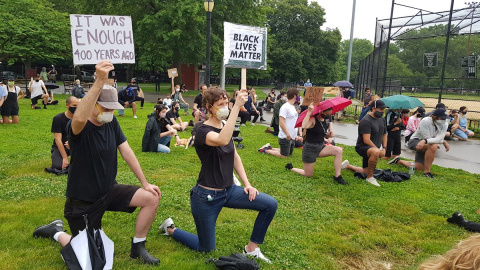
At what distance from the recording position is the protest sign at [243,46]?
6883mm

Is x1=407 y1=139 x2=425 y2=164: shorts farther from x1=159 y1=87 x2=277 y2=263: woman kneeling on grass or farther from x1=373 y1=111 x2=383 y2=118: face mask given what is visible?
x1=159 y1=87 x2=277 y2=263: woman kneeling on grass

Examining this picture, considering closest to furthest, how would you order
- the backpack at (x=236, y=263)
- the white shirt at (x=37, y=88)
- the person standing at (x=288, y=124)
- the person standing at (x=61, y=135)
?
the backpack at (x=236, y=263) → the person standing at (x=61, y=135) → the person standing at (x=288, y=124) → the white shirt at (x=37, y=88)

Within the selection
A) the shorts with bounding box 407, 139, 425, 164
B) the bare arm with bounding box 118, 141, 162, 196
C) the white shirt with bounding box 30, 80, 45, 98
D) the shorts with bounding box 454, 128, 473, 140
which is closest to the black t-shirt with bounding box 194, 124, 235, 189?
the bare arm with bounding box 118, 141, 162, 196

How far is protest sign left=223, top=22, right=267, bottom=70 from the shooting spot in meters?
6.88

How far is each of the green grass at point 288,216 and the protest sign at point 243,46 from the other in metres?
2.42

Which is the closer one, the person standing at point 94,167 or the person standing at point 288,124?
the person standing at point 94,167

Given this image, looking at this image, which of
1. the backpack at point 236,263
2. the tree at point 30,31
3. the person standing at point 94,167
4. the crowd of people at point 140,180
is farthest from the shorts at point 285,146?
the tree at point 30,31

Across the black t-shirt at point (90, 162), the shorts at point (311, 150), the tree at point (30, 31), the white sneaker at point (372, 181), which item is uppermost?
the tree at point (30, 31)

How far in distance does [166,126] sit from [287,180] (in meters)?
4.11

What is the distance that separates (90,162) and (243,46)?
14.1 ft

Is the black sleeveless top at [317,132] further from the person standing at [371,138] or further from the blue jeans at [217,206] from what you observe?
the blue jeans at [217,206]

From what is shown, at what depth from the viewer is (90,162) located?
135 inches

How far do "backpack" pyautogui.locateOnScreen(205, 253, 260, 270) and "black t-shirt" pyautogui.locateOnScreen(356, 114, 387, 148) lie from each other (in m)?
5.23

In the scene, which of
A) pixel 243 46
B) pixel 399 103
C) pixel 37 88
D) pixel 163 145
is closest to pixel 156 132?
pixel 163 145
